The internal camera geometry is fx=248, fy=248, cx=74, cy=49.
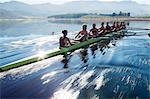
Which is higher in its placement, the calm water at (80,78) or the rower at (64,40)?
the rower at (64,40)

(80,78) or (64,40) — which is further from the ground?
(64,40)

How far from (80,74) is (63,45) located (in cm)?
647

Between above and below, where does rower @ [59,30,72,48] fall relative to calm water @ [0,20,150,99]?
above

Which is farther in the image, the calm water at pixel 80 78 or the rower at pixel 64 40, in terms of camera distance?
the rower at pixel 64 40

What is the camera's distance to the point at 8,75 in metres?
16.8

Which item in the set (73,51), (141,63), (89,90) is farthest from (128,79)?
(73,51)

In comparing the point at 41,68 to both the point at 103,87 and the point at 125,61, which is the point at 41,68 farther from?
the point at 125,61

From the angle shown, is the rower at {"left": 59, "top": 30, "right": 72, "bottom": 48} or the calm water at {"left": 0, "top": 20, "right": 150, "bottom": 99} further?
the rower at {"left": 59, "top": 30, "right": 72, "bottom": 48}

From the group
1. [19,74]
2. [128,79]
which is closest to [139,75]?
[128,79]

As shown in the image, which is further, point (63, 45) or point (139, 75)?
point (63, 45)

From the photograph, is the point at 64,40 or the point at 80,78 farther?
the point at 64,40

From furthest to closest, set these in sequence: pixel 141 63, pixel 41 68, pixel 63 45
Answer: pixel 63 45 < pixel 141 63 < pixel 41 68

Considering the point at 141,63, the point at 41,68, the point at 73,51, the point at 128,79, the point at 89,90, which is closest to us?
the point at 89,90

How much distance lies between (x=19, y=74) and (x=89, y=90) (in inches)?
218
